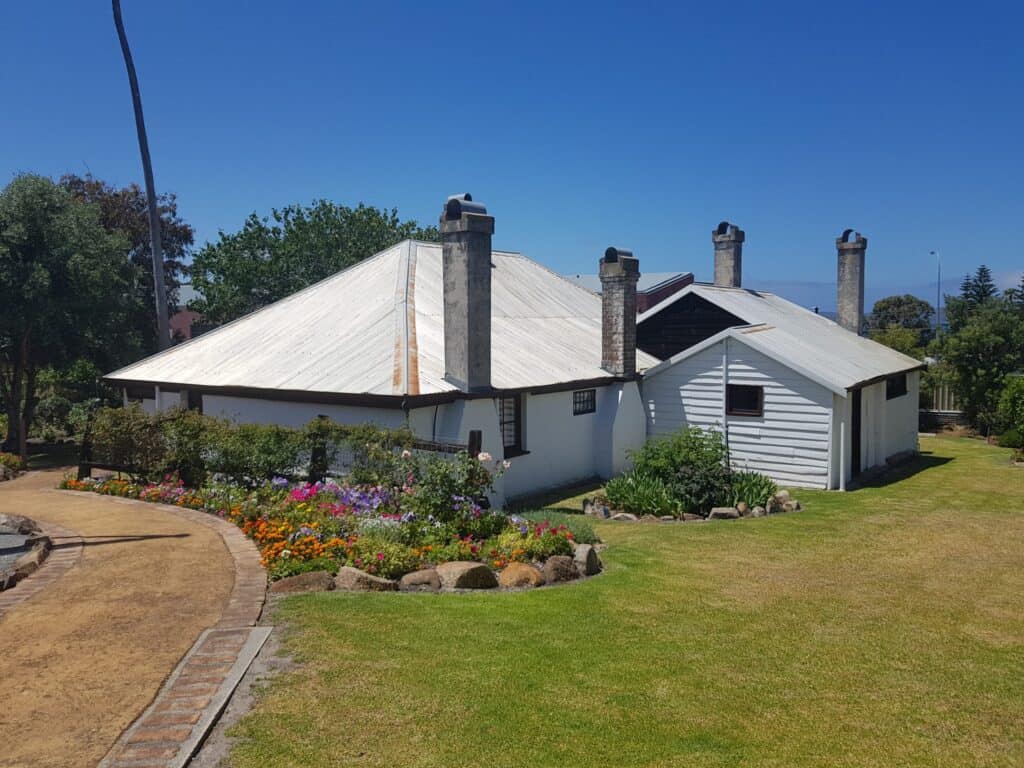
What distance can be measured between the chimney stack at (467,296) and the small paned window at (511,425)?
1.50 metres

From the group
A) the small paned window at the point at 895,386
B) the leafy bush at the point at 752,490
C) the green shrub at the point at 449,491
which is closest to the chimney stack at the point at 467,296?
the green shrub at the point at 449,491

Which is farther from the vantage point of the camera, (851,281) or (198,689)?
(851,281)

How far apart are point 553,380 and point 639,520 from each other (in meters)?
3.93

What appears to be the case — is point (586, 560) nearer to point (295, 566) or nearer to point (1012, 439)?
point (295, 566)

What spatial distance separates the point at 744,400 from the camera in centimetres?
1862

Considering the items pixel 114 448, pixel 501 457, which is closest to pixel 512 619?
pixel 501 457

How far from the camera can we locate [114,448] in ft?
49.1

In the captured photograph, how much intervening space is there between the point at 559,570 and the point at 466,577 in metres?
1.21

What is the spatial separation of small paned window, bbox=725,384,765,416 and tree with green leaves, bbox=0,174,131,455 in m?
17.3

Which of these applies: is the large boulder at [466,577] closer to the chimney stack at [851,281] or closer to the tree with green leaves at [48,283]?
the tree with green leaves at [48,283]

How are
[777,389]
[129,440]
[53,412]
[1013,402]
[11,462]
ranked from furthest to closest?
[53,412], [1013,402], [11,462], [777,389], [129,440]

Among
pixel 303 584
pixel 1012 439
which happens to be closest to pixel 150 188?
pixel 303 584

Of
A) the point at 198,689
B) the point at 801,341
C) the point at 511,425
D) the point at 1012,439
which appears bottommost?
the point at 198,689

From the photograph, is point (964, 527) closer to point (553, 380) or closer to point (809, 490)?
point (809, 490)
